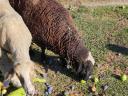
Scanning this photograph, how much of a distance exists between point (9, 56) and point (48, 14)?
1801 millimetres

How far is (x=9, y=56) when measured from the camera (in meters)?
7.40

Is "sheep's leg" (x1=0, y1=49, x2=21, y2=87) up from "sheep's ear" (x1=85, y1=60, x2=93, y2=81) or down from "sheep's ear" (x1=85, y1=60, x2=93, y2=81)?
up

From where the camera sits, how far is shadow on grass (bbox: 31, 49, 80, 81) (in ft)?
30.0

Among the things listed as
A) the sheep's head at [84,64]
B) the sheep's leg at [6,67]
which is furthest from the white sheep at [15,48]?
the sheep's head at [84,64]

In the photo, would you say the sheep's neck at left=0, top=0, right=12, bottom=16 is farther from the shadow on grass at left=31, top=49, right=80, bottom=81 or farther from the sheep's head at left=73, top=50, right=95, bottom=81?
the sheep's head at left=73, top=50, right=95, bottom=81

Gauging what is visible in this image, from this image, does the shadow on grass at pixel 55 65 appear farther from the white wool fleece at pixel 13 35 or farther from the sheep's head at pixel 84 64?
the white wool fleece at pixel 13 35

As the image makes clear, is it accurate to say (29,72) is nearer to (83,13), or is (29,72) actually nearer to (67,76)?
(67,76)

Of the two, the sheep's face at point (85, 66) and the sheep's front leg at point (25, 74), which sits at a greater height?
the sheep's front leg at point (25, 74)

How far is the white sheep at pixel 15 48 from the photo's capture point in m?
6.67

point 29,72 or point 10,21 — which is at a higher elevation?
point 10,21

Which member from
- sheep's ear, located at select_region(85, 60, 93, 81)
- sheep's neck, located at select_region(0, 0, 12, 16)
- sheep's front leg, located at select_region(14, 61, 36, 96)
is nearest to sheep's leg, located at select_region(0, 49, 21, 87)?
sheep's front leg, located at select_region(14, 61, 36, 96)

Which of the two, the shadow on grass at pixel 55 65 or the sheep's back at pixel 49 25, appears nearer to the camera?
the sheep's back at pixel 49 25

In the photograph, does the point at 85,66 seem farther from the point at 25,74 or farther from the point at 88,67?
the point at 25,74

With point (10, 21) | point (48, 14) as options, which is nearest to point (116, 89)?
point (48, 14)
